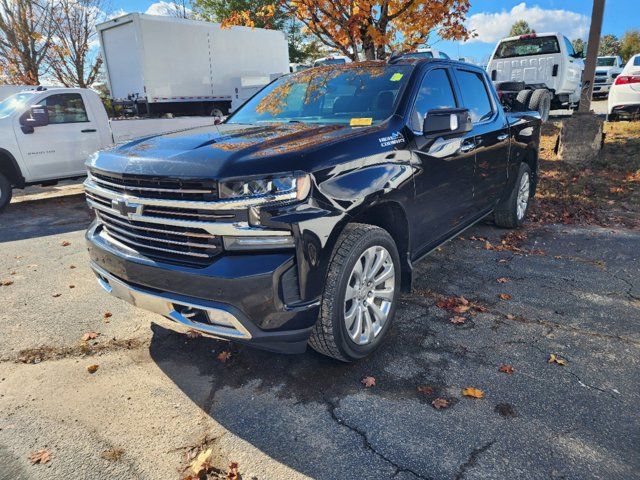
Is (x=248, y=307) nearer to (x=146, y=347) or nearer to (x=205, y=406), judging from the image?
(x=205, y=406)

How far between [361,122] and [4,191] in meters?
7.21

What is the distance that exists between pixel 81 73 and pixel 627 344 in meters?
22.7

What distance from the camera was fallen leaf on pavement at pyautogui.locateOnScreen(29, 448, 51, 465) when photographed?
226 centimetres

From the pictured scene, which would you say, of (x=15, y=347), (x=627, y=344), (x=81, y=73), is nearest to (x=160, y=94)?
(x=81, y=73)

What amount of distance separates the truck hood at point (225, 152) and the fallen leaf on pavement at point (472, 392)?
5.23 ft

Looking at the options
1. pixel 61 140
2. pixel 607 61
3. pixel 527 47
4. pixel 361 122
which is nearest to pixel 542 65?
pixel 527 47

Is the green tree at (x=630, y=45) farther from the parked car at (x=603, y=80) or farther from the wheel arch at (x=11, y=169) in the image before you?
the wheel arch at (x=11, y=169)

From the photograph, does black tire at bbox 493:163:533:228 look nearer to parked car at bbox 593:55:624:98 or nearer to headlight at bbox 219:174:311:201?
headlight at bbox 219:174:311:201

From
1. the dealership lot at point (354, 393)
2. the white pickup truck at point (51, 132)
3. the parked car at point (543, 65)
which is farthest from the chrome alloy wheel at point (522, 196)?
the parked car at point (543, 65)

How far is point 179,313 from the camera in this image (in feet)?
8.16

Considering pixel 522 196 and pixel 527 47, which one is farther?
pixel 527 47

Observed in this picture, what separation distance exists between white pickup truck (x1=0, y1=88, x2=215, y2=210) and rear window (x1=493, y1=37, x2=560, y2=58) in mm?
9854

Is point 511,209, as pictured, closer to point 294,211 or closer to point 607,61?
point 294,211

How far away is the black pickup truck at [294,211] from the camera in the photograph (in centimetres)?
229
